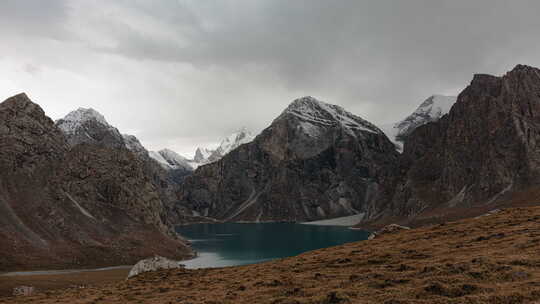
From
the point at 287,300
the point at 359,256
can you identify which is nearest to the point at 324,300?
the point at 287,300

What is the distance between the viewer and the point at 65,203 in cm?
13712

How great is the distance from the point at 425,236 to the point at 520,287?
31217mm

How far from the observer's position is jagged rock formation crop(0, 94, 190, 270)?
371 ft

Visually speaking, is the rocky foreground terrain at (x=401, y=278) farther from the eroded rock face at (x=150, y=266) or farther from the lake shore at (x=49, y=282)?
the lake shore at (x=49, y=282)

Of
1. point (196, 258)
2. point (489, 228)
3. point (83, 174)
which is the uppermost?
point (83, 174)

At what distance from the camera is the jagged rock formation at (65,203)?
112938 millimetres

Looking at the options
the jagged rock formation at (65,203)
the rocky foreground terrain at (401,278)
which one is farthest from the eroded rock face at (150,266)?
the jagged rock formation at (65,203)

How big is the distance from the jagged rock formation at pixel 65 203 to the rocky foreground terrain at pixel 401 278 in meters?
74.4

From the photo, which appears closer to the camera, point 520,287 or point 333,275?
point 520,287

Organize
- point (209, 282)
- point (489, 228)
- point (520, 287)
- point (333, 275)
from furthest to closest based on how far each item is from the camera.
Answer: point (489, 228) < point (209, 282) < point (333, 275) < point (520, 287)

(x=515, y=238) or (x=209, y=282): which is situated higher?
(x=515, y=238)

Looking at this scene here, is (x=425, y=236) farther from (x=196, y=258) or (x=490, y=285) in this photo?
(x=196, y=258)

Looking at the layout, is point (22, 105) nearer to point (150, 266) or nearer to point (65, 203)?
point (65, 203)

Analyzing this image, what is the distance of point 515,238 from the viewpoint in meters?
39.8
